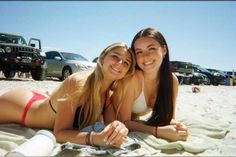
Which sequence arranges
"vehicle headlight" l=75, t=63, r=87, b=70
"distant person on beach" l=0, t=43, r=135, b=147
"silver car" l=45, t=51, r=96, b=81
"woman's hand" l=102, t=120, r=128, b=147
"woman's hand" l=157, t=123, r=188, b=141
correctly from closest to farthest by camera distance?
"woman's hand" l=102, t=120, r=128, b=147, "distant person on beach" l=0, t=43, r=135, b=147, "woman's hand" l=157, t=123, r=188, b=141, "vehicle headlight" l=75, t=63, r=87, b=70, "silver car" l=45, t=51, r=96, b=81

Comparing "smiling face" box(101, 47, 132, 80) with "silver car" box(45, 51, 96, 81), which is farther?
"silver car" box(45, 51, 96, 81)

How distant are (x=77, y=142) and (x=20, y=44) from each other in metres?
11.9

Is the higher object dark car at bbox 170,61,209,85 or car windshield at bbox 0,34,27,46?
car windshield at bbox 0,34,27,46

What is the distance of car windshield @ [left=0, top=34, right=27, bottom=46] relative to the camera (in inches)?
533

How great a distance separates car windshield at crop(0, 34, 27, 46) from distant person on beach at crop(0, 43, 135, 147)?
35.0 ft

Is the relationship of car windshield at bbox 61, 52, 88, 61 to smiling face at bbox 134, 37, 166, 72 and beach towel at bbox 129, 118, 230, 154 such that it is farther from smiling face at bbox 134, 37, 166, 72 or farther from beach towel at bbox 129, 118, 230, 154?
smiling face at bbox 134, 37, 166, 72

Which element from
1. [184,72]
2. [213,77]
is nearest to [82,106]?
[184,72]

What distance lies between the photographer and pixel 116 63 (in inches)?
130

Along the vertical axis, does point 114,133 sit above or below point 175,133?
above

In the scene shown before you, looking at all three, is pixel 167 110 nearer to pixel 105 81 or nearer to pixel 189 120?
pixel 189 120

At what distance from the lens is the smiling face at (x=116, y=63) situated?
10.8 feet

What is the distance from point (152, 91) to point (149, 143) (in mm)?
1187

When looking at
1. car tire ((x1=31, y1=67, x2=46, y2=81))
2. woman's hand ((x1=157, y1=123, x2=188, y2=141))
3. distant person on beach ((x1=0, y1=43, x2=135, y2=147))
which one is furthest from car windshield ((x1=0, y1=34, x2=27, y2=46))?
woman's hand ((x1=157, y1=123, x2=188, y2=141))

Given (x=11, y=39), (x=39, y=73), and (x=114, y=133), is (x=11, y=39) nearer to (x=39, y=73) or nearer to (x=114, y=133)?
(x=39, y=73)
